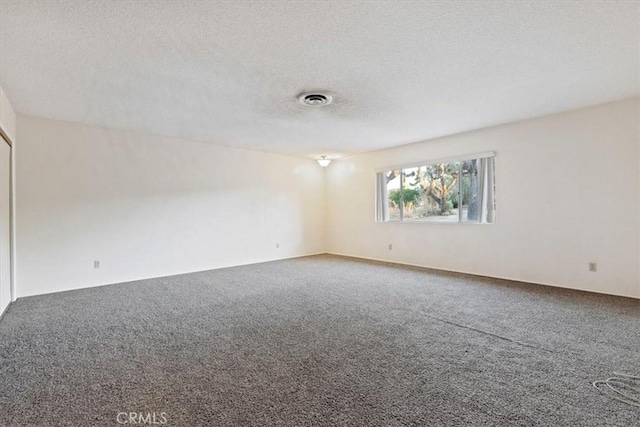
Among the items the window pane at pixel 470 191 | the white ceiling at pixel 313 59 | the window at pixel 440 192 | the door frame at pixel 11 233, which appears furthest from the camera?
the window pane at pixel 470 191

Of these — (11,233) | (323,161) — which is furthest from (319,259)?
(11,233)

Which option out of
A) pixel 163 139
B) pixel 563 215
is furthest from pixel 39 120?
pixel 563 215

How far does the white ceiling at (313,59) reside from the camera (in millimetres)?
2084

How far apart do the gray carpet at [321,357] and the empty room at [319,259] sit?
0.02 meters

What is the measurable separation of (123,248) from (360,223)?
15.0 feet

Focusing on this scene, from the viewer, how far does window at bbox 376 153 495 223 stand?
16.6 ft

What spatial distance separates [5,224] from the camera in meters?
3.69

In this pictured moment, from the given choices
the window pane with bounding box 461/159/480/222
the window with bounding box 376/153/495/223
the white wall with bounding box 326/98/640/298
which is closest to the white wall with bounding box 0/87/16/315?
the window with bounding box 376/153/495/223

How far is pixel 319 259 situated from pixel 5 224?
4.98 meters

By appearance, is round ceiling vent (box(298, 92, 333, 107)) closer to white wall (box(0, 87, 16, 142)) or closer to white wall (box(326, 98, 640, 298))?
white wall (box(326, 98, 640, 298))

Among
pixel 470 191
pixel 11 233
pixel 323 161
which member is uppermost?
pixel 323 161

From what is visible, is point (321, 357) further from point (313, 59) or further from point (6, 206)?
point (6, 206)

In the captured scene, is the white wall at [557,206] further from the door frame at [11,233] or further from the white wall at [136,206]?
the door frame at [11,233]

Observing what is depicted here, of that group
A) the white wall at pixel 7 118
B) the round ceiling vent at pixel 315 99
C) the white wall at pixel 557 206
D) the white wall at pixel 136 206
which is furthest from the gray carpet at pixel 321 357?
the round ceiling vent at pixel 315 99
